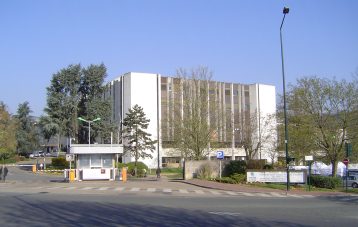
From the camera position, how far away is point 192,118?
1455 inches

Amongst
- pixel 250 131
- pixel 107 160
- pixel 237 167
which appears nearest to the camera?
pixel 107 160

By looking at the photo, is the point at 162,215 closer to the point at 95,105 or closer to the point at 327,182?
the point at 327,182

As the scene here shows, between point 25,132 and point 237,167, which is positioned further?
point 25,132

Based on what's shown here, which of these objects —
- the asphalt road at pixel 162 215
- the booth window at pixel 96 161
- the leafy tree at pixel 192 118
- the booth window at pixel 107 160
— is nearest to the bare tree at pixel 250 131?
the leafy tree at pixel 192 118

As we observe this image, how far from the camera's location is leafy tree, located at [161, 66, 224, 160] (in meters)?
36.8

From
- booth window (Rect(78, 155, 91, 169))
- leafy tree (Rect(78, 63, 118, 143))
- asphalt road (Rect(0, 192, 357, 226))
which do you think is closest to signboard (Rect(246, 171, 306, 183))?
asphalt road (Rect(0, 192, 357, 226))

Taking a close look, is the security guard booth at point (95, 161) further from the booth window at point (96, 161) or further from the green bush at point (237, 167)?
the green bush at point (237, 167)

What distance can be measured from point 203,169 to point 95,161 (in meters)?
10.7

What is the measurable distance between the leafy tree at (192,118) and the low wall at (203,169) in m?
4.54

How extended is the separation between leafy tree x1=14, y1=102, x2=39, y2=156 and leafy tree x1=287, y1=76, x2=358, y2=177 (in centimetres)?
6434

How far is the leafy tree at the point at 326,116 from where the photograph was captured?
2885 cm

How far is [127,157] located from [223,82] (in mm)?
26099

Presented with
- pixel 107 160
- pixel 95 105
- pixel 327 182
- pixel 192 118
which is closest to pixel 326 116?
pixel 327 182

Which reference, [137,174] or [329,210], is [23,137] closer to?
[137,174]
